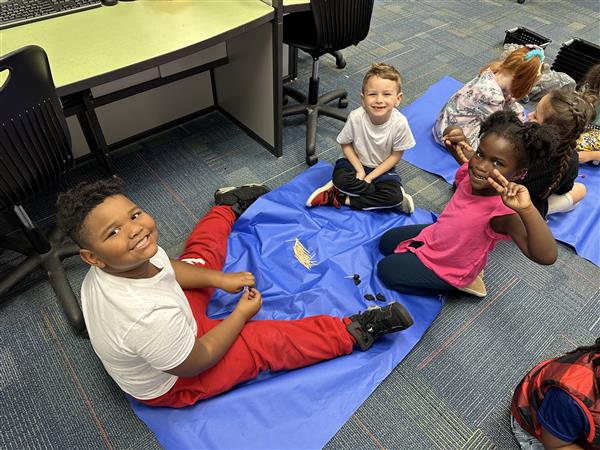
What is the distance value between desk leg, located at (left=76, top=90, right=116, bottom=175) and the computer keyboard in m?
0.32

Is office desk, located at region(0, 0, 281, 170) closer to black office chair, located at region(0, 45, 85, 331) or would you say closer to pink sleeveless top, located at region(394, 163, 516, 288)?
black office chair, located at region(0, 45, 85, 331)

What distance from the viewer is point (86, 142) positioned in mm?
2082

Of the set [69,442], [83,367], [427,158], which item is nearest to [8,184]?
[83,367]

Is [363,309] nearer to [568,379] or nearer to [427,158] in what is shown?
[568,379]

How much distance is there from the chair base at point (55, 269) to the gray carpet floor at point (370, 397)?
0.08 meters

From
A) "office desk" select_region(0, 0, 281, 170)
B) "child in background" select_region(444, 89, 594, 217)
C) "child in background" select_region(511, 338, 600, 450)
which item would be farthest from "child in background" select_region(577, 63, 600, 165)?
"office desk" select_region(0, 0, 281, 170)

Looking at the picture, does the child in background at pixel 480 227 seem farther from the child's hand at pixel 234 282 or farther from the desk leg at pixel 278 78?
the desk leg at pixel 278 78

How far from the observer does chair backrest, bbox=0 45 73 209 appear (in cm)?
109

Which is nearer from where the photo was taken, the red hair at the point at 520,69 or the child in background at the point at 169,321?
the child in background at the point at 169,321

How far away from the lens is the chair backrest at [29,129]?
3.57 ft

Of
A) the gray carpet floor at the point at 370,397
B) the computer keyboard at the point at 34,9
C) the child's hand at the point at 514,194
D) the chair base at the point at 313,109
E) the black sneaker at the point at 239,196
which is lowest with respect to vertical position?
the gray carpet floor at the point at 370,397

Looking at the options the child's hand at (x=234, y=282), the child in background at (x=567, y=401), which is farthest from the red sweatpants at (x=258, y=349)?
the child in background at (x=567, y=401)

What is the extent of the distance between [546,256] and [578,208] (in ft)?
3.64

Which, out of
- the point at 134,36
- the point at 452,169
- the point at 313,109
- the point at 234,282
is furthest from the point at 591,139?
the point at 134,36
